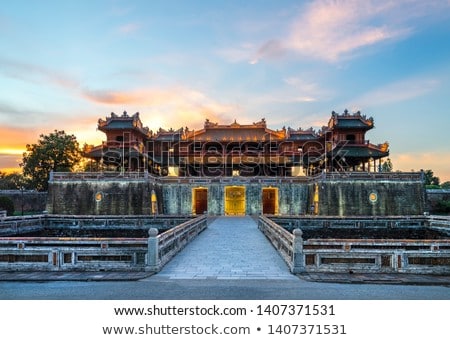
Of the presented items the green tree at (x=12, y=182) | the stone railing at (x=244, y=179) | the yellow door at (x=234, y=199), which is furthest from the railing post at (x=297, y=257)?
the green tree at (x=12, y=182)

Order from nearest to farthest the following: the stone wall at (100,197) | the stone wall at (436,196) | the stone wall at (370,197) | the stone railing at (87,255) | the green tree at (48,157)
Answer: the stone railing at (87,255) → the stone wall at (370,197) → the stone wall at (100,197) → the stone wall at (436,196) → the green tree at (48,157)

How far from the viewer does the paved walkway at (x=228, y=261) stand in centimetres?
921

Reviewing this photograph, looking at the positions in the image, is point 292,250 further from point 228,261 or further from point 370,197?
point 370,197

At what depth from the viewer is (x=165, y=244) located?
1069 centimetres

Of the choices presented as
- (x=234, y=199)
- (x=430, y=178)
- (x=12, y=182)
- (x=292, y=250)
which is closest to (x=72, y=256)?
(x=292, y=250)

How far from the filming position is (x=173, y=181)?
3506cm

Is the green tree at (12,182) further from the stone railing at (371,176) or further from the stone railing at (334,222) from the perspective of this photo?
the stone railing at (334,222)

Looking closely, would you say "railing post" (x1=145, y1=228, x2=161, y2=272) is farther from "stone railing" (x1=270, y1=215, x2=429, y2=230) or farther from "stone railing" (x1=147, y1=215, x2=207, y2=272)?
"stone railing" (x1=270, y1=215, x2=429, y2=230)

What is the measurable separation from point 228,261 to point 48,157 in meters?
41.0

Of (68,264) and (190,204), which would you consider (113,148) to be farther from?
(68,264)

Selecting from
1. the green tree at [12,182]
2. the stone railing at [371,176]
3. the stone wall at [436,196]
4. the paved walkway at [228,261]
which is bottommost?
the paved walkway at [228,261]

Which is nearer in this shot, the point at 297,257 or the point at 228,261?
the point at 297,257

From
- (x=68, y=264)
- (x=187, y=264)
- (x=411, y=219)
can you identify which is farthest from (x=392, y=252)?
(x=411, y=219)

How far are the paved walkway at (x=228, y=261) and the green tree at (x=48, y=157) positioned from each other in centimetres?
3553
